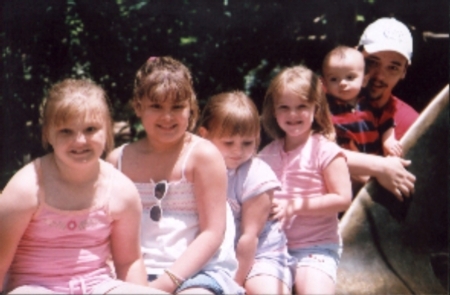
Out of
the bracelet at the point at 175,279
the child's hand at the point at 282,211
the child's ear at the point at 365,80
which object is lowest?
the bracelet at the point at 175,279

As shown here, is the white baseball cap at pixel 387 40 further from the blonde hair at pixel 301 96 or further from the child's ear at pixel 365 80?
the blonde hair at pixel 301 96

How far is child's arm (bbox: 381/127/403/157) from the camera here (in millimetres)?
3584

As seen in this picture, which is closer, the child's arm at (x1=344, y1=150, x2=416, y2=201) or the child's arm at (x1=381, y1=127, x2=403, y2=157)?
the child's arm at (x1=344, y1=150, x2=416, y2=201)

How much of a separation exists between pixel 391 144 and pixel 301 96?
64 cm

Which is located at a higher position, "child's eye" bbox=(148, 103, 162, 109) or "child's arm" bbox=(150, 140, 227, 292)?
"child's eye" bbox=(148, 103, 162, 109)

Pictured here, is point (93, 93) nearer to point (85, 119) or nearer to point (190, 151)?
point (85, 119)

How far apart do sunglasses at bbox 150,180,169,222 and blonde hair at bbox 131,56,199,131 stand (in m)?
0.28

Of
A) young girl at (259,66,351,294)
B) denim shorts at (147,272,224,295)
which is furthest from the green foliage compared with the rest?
denim shorts at (147,272,224,295)

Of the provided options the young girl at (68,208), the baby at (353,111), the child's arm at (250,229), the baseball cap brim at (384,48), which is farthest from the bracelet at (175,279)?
the baseball cap brim at (384,48)

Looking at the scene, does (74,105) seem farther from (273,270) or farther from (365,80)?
(365,80)

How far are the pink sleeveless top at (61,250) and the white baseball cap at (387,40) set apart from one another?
1658 mm

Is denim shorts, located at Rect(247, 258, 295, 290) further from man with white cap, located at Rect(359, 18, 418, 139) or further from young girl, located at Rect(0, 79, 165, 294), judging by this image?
man with white cap, located at Rect(359, 18, 418, 139)

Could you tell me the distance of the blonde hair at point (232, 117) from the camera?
2996 mm

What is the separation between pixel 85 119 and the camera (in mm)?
2541
